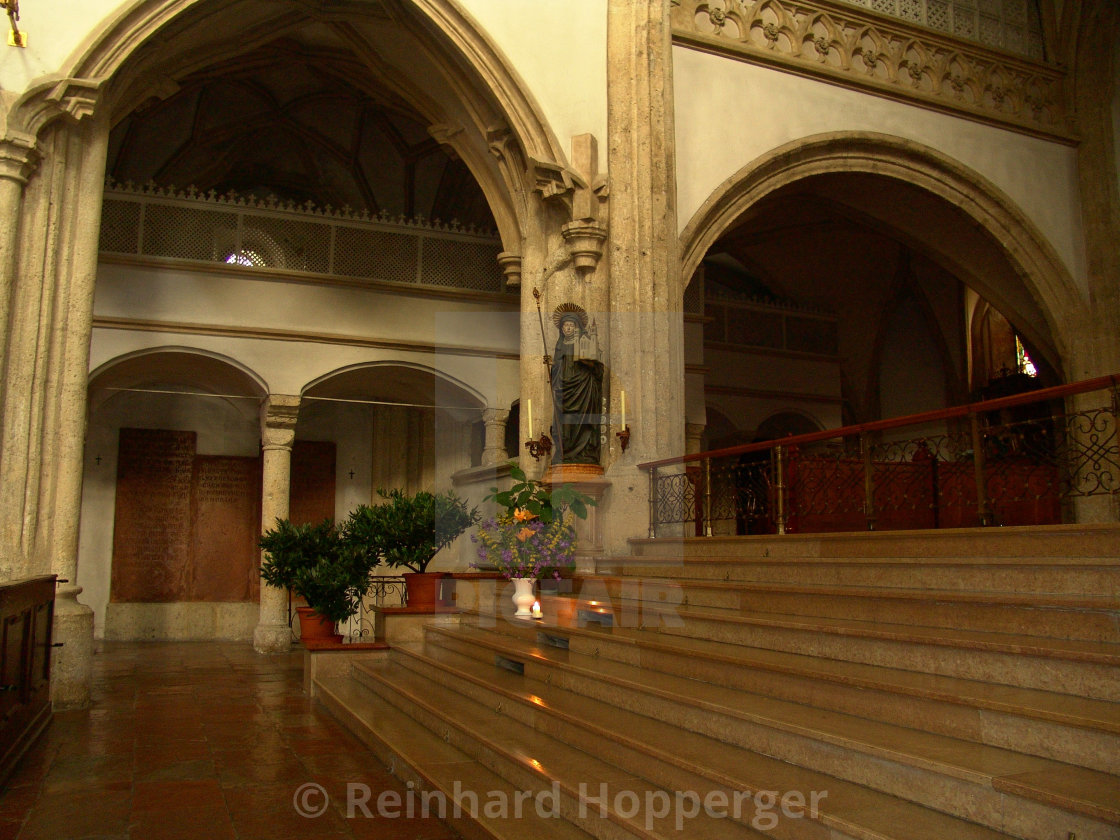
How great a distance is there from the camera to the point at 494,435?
11.6 meters

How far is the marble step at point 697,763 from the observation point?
8.20ft

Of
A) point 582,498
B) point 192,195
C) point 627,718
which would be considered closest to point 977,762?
point 627,718

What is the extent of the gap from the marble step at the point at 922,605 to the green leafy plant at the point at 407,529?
232cm

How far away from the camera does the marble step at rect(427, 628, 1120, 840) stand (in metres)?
2.31

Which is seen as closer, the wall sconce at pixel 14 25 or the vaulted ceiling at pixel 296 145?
the wall sconce at pixel 14 25

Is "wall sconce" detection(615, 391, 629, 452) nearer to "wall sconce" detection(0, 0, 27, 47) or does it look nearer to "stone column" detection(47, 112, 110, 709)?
"stone column" detection(47, 112, 110, 709)

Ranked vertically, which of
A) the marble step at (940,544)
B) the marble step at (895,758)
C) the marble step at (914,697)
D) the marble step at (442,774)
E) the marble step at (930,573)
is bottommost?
the marble step at (442,774)

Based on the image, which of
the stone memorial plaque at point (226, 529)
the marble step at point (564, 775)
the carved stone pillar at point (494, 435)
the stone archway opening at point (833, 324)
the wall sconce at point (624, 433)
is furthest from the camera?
the stone archway opening at point (833, 324)

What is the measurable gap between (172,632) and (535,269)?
23.7 ft

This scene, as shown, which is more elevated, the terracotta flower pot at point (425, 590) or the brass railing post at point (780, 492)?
the brass railing post at point (780, 492)

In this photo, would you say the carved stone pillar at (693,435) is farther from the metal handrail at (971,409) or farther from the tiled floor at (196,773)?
the tiled floor at (196,773)

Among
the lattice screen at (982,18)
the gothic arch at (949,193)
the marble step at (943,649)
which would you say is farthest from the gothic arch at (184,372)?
the lattice screen at (982,18)

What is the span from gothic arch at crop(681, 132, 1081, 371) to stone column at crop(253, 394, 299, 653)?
5258 millimetres

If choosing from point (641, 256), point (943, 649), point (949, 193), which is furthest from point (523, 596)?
point (949, 193)
